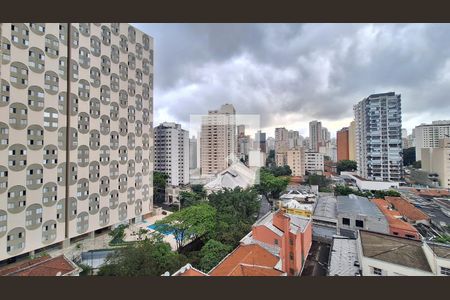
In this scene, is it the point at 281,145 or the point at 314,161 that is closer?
the point at 281,145

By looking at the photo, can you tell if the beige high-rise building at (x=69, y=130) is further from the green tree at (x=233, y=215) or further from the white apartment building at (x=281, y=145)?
the white apartment building at (x=281, y=145)

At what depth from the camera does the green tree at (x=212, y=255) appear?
3.30 meters

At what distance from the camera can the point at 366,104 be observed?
1094cm

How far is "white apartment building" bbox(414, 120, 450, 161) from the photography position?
1025 cm

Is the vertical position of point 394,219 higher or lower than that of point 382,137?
lower

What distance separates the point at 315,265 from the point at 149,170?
18.0ft

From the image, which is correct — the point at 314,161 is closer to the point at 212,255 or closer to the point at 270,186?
the point at 270,186

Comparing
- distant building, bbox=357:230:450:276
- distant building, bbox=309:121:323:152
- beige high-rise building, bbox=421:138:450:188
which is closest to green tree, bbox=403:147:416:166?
beige high-rise building, bbox=421:138:450:188

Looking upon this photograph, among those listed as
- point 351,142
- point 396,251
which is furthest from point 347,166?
point 396,251

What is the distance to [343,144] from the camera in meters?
15.4

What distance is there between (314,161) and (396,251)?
12.2 m

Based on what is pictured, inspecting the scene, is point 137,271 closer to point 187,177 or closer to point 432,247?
point 432,247

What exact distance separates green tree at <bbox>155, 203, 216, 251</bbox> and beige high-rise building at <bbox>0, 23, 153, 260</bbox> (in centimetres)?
222

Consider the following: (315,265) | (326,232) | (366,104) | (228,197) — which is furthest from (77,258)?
(366,104)
